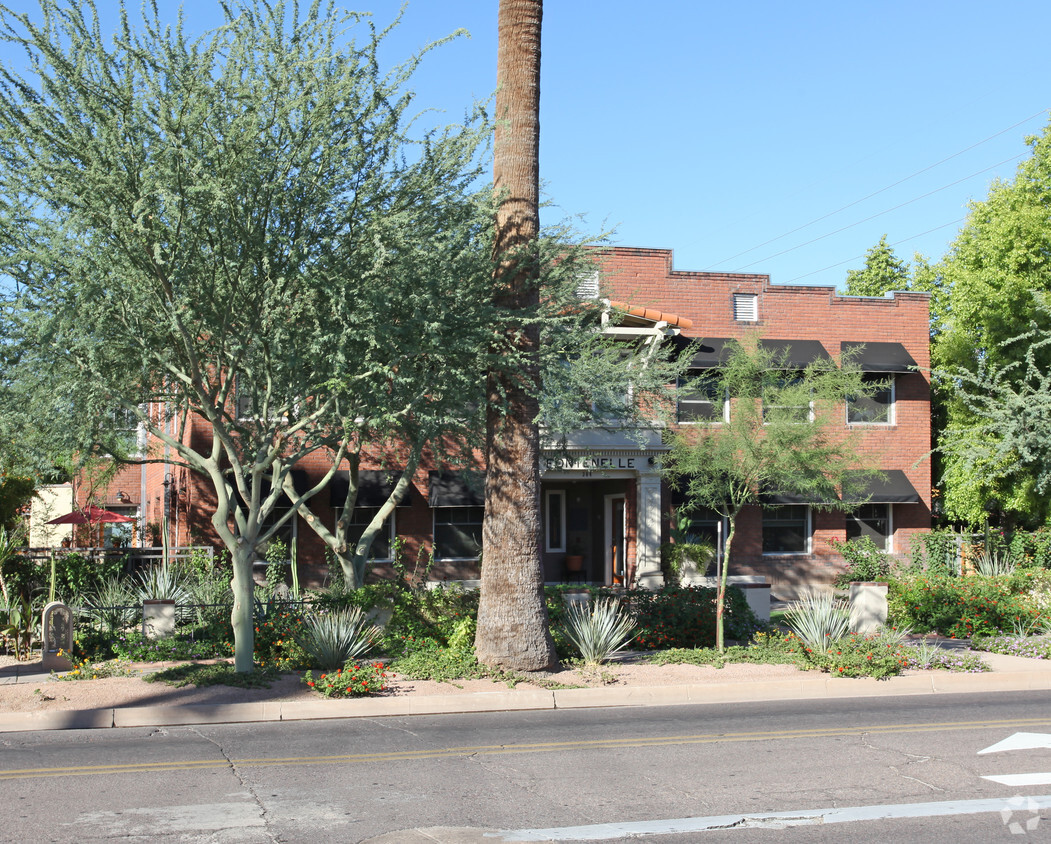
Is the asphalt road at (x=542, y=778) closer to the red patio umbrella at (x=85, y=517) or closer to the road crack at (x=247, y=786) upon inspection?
the road crack at (x=247, y=786)

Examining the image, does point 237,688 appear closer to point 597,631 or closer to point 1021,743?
point 597,631

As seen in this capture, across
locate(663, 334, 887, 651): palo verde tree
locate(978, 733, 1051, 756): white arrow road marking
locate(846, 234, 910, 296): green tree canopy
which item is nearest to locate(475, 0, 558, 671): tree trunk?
locate(663, 334, 887, 651): palo verde tree

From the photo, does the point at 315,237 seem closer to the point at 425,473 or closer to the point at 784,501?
the point at 425,473

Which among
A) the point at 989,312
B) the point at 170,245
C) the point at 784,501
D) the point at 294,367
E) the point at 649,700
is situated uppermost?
the point at 989,312

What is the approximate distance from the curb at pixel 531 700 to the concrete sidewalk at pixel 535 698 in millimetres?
10

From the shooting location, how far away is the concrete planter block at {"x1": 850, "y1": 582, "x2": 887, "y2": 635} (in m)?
15.8

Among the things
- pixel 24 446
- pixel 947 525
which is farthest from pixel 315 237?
pixel 947 525

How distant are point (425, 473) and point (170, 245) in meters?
12.0

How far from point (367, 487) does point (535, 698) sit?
10.5m

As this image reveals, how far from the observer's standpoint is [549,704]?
438 inches

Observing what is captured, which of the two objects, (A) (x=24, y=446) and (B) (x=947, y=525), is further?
(B) (x=947, y=525)

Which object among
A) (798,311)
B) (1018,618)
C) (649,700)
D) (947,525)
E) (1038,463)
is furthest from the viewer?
(947,525)

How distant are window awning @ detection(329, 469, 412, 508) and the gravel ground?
833cm

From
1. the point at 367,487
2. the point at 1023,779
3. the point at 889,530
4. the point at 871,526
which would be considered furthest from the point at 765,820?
the point at 889,530
